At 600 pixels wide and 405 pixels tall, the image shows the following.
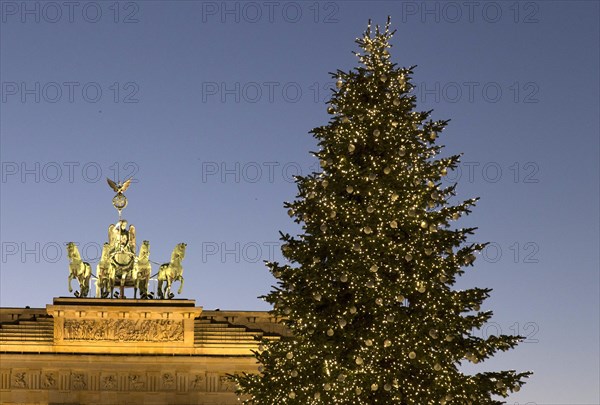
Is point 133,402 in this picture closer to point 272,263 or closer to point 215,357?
point 215,357

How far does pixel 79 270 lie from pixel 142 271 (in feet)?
7.46

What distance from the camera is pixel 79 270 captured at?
172 feet

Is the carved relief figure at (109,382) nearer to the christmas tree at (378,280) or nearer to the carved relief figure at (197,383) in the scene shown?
the carved relief figure at (197,383)

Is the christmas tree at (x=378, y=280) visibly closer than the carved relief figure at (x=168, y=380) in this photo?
Yes

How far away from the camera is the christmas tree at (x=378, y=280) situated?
2469 centimetres

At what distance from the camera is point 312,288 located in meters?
25.2

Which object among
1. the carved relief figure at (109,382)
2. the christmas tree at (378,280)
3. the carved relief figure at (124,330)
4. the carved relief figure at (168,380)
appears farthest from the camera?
the carved relief figure at (124,330)

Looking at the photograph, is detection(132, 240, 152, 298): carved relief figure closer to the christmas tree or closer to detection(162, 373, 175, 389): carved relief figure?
detection(162, 373, 175, 389): carved relief figure

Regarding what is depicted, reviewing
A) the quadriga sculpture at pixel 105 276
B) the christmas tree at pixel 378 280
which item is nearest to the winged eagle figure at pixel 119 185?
the quadriga sculpture at pixel 105 276

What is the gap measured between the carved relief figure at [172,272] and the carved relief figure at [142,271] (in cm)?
47

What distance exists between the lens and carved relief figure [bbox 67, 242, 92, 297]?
170 feet

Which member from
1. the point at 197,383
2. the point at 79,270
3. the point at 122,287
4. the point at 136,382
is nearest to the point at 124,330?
the point at 122,287

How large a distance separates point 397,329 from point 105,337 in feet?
96.8

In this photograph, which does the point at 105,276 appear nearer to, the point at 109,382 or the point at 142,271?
the point at 142,271
